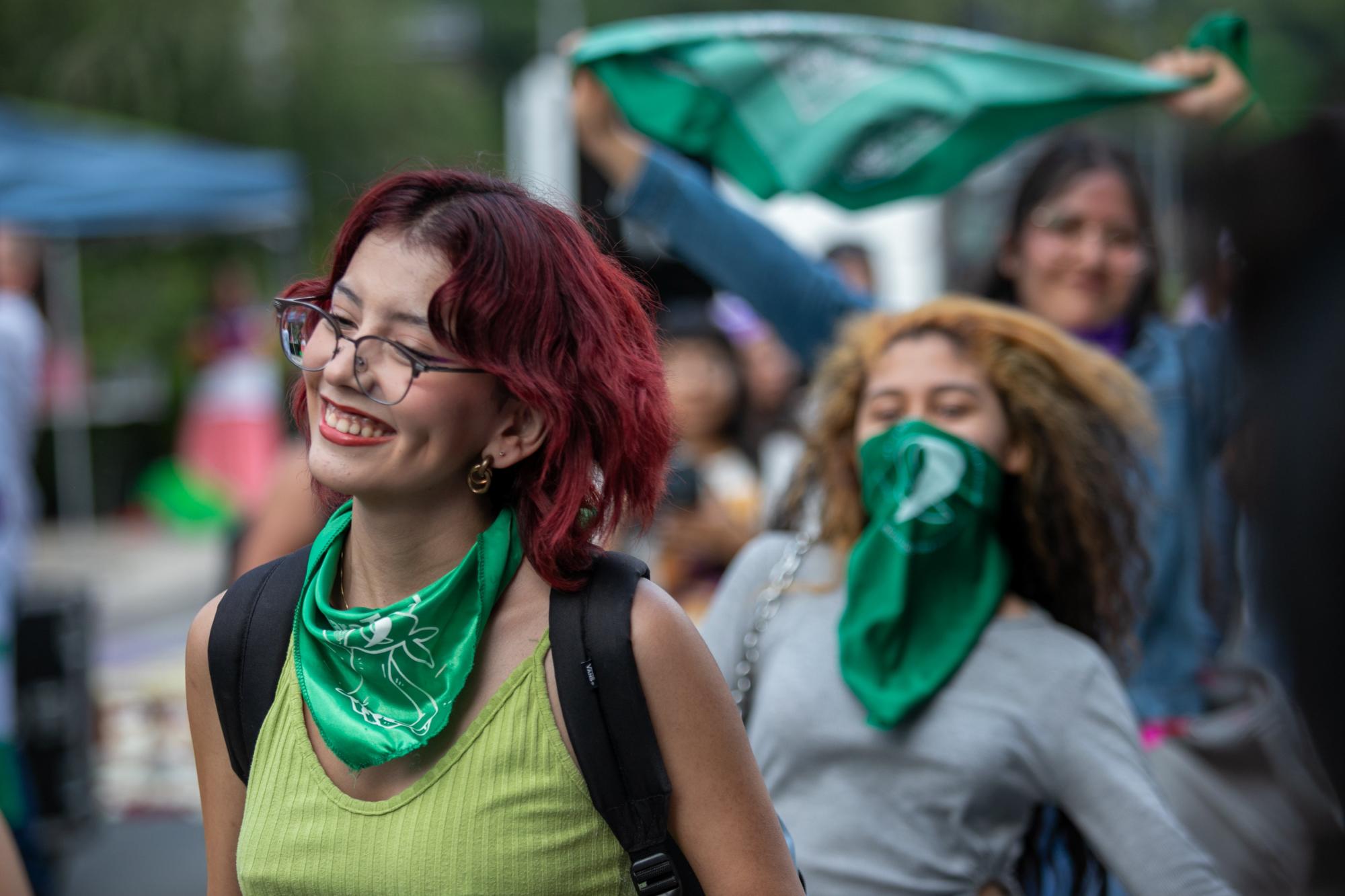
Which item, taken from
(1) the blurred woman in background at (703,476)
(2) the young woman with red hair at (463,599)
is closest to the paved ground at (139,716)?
(1) the blurred woman in background at (703,476)

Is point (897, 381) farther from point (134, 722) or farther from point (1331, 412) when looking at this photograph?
point (134, 722)

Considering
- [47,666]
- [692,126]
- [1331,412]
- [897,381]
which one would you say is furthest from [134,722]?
[1331,412]

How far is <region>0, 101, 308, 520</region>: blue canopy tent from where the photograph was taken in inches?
333

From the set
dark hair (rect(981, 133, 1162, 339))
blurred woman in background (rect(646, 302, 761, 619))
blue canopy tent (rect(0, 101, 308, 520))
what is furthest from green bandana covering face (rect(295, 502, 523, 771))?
blue canopy tent (rect(0, 101, 308, 520))

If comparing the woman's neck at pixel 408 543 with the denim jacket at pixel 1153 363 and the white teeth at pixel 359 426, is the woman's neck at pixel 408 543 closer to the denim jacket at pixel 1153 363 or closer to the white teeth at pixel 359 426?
the white teeth at pixel 359 426

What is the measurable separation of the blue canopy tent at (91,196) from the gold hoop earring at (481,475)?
7.19 metres

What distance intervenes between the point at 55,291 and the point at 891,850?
Result: 37.9ft

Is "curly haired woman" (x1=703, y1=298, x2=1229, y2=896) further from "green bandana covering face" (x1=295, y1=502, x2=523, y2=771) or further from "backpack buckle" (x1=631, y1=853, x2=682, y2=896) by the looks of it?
"green bandana covering face" (x1=295, y1=502, x2=523, y2=771)

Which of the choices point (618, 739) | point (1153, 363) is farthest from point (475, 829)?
point (1153, 363)

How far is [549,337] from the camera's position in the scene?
1.86m

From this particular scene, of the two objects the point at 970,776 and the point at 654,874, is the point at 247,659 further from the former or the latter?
the point at 970,776

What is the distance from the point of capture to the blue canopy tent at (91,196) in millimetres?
8461

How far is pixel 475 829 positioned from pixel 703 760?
0.95 feet

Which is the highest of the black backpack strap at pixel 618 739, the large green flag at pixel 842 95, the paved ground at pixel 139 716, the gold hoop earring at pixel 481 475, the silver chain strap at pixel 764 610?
the large green flag at pixel 842 95
